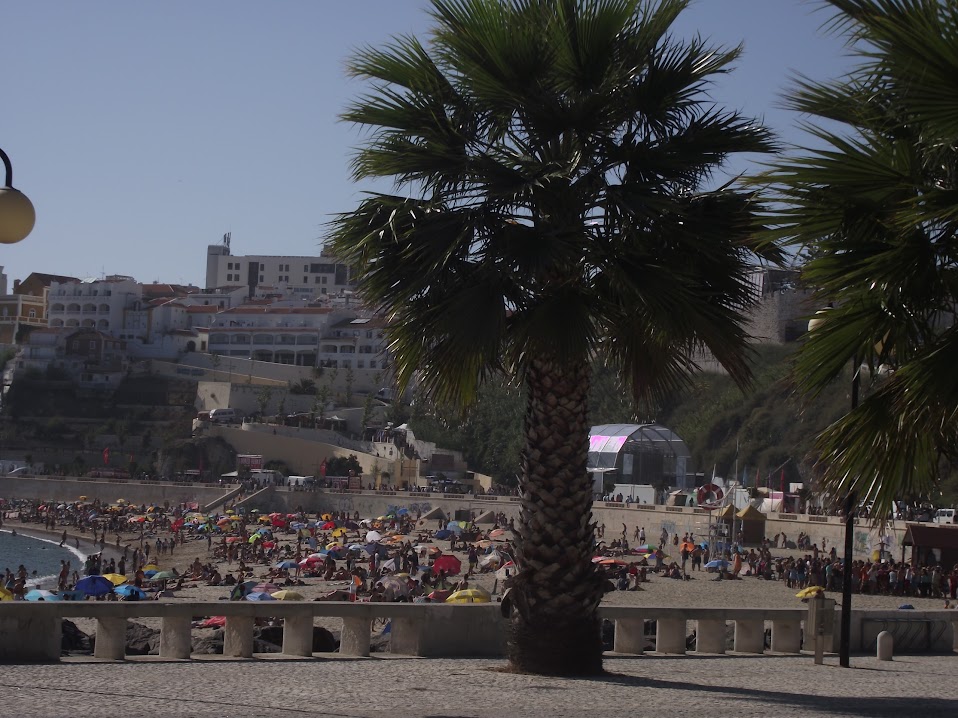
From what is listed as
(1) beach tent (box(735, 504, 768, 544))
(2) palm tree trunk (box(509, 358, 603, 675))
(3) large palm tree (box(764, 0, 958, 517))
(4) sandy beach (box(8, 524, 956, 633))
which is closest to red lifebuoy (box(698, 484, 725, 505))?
(1) beach tent (box(735, 504, 768, 544))

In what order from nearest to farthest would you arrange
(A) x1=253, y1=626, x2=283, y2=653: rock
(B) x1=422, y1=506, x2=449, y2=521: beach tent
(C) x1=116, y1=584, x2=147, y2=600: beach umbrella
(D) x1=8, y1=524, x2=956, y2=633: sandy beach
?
(A) x1=253, y1=626, x2=283, y2=653: rock
(C) x1=116, y1=584, x2=147, y2=600: beach umbrella
(D) x1=8, y1=524, x2=956, y2=633: sandy beach
(B) x1=422, y1=506, x2=449, y2=521: beach tent

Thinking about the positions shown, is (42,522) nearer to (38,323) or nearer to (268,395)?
(268,395)

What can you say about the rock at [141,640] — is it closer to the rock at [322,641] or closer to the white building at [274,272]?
the rock at [322,641]

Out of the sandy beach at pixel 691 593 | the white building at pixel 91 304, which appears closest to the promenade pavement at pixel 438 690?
the sandy beach at pixel 691 593

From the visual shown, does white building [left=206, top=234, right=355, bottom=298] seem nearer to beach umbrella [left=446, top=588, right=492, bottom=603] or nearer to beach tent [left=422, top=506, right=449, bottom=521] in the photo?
beach tent [left=422, top=506, right=449, bottom=521]

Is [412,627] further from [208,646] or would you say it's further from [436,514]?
[436,514]

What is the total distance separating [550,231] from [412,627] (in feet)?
13.9

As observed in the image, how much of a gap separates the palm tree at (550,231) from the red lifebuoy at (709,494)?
39.6 metres

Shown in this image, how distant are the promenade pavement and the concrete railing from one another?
10.9 inches

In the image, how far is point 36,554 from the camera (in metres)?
55.8

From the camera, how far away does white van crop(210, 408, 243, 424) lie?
8906 cm

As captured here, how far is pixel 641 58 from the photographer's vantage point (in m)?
9.16

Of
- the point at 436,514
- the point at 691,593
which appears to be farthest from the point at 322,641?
the point at 436,514

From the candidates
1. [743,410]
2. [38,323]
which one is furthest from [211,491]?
[38,323]
